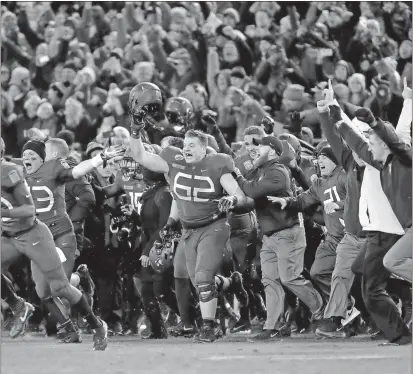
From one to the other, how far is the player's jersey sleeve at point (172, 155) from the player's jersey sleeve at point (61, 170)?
940mm

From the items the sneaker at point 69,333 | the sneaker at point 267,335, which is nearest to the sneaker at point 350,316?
the sneaker at point 267,335

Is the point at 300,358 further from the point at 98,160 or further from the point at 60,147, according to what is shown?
the point at 60,147

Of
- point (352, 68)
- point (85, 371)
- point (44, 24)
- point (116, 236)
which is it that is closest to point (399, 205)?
point (85, 371)

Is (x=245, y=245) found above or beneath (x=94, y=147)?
beneath

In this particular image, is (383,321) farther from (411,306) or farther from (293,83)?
(293,83)

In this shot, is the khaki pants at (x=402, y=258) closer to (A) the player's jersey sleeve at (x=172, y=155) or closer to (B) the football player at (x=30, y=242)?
(B) the football player at (x=30, y=242)

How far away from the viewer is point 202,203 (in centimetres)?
1182

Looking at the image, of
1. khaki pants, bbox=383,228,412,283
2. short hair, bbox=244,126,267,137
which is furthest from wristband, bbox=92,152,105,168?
khaki pants, bbox=383,228,412,283

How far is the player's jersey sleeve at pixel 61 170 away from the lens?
1238 cm

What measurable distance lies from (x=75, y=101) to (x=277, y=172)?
5.52 metres

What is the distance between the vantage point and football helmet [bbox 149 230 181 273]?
12.3 m

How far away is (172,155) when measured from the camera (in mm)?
12000

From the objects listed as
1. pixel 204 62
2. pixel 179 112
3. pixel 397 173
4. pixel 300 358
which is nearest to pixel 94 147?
pixel 179 112

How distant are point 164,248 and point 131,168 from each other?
1.43 meters
